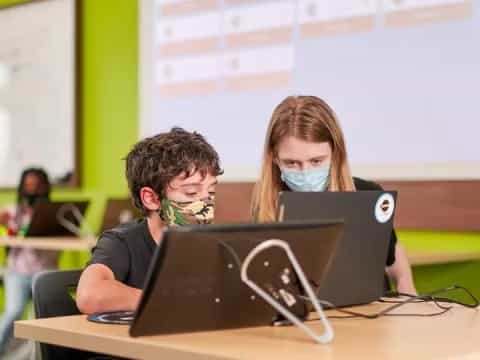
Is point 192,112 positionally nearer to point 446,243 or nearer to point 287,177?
point 446,243

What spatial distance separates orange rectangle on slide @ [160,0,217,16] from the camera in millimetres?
3938

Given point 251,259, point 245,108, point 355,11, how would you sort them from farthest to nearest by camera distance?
point 245,108 → point 355,11 → point 251,259

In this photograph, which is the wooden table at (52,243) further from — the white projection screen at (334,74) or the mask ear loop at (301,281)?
the mask ear loop at (301,281)

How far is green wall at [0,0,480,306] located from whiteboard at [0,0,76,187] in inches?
3.1

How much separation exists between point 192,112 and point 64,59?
3.37 ft

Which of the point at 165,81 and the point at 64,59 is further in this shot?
the point at 64,59

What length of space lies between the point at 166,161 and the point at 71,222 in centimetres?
248

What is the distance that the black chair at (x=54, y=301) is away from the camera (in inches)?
70.2

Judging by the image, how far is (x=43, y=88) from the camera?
4801mm

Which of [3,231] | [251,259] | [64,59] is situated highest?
[64,59]

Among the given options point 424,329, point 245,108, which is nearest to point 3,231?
Answer: point 245,108

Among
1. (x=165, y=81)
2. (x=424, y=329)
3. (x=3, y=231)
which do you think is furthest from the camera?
(x=3, y=231)

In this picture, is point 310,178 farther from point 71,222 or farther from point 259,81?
point 71,222

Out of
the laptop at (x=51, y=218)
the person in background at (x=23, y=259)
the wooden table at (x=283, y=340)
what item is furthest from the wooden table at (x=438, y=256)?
the person in background at (x=23, y=259)
